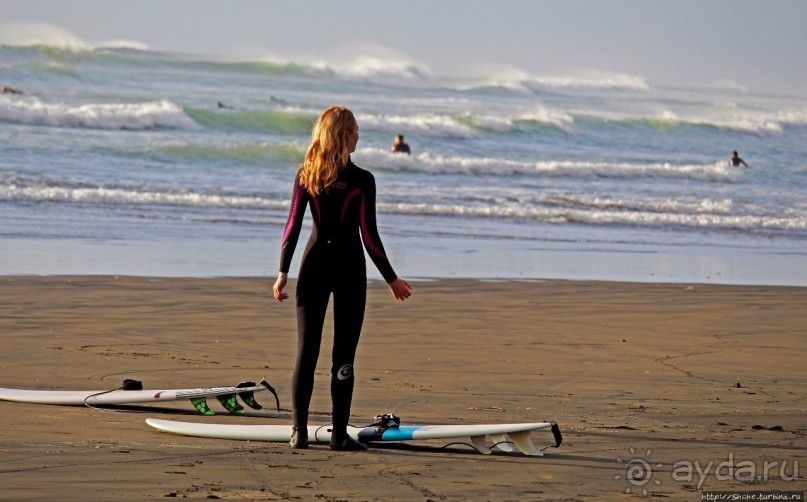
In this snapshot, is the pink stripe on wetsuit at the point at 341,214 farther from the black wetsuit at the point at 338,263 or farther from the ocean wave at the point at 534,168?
the ocean wave at the point at 534,168

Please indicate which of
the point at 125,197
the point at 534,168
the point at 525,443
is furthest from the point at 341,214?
the point at 534,168

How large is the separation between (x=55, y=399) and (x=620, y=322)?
17.0 feet

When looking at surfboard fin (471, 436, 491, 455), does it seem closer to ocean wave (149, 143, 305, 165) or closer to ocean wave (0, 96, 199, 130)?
ocean wave (149, 143, 305, 165)

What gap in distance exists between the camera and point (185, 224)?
17094mm

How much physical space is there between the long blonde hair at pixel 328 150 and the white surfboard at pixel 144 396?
4.12 feet

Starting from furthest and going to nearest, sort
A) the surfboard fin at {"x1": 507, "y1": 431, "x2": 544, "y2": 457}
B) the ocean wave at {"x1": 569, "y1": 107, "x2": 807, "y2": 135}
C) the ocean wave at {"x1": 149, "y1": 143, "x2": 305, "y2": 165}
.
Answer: the ocean wave at {"x1": 569, "y1": 107, "x2": 807, "y2": 135} < the ocean wave at {"x1": 149, "y1": 143, "x2": 305, "y2": 165} < the surfboard fin at {"x1": 507, "y1": 431, "x2": 544, "y2": 457}

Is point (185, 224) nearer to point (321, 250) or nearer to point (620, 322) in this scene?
point (620, 322)

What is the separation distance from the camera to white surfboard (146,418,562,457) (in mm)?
5383

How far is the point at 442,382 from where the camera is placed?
729 cm

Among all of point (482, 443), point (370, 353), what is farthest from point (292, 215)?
point (370, 353)

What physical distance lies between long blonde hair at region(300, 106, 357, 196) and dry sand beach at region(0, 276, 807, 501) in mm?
1198

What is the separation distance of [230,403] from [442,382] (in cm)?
149

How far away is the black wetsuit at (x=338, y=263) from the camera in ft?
18.1

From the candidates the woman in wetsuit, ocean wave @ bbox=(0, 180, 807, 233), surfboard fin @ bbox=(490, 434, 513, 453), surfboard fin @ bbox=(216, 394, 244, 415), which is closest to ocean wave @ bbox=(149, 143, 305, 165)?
ocean wave @ bbox=(0, 180, 807, 233)
